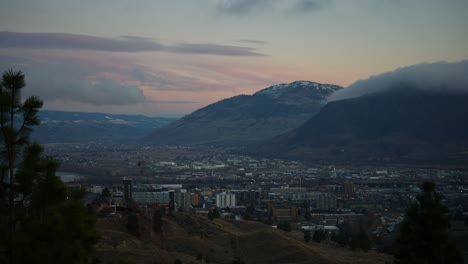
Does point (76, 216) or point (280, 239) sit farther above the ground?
point (76, 216)

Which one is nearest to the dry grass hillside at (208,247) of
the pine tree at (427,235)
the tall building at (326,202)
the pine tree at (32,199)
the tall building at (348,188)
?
the pine tree at (427,235)

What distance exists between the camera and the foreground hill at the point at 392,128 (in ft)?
411

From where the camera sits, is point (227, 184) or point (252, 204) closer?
point (252, 204)

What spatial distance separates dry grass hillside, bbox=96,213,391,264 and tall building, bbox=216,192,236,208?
29.8 m

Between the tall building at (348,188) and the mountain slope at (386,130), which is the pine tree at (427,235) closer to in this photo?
the tall building at (348,188)

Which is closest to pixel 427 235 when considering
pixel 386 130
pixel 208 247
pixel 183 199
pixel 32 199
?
pixel 32 199

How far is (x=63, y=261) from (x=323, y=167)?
10904 centimetres

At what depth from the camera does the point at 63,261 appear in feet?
35.4

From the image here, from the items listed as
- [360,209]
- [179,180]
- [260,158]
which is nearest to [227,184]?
[179,180]

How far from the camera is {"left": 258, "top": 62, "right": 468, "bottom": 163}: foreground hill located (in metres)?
125

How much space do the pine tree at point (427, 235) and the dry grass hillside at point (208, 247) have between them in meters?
14.8

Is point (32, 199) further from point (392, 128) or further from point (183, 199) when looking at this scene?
point (392, 128)

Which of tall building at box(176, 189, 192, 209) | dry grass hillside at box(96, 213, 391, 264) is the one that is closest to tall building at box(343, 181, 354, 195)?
tall building at box(176, 189, 192, 209)

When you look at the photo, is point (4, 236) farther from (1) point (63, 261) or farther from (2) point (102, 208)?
(2) point (102, 208)
